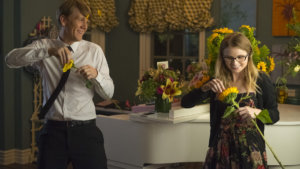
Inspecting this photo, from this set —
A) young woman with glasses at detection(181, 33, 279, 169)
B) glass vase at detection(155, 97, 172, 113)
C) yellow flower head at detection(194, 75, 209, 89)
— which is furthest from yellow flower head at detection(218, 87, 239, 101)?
glass vase at detection(155, 97, 172, 113)

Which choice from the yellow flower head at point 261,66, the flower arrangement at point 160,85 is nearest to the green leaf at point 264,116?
the yellow flower head at point 261,66

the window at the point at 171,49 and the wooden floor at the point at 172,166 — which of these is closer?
the wooden floor at the point at 172,166

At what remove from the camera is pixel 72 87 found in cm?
230

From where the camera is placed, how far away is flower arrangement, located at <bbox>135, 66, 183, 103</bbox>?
3145 mm

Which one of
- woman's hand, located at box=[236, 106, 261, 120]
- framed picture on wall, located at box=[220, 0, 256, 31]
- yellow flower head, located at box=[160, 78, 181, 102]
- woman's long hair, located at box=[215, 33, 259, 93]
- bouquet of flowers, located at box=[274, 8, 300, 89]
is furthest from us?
framed picture on wall, located at box=[220, 0, 256, 31]

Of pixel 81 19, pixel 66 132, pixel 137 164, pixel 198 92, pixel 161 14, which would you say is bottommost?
pixel 137 164

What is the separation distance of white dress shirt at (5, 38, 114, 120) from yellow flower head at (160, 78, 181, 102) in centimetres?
81

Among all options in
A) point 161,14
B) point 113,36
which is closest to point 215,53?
point 161,14

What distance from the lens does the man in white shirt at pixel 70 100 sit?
2275 mm

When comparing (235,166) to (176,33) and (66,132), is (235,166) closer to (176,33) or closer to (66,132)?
(66,132)

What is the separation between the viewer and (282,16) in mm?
4848

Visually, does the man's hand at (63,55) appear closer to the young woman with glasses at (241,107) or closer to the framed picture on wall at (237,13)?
the young woman with glasses at (241,107)

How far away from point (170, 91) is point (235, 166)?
0.90 m

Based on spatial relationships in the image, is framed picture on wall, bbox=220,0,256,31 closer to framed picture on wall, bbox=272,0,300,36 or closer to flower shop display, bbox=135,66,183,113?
framed picture on wall, bbox=272,0,300,36
